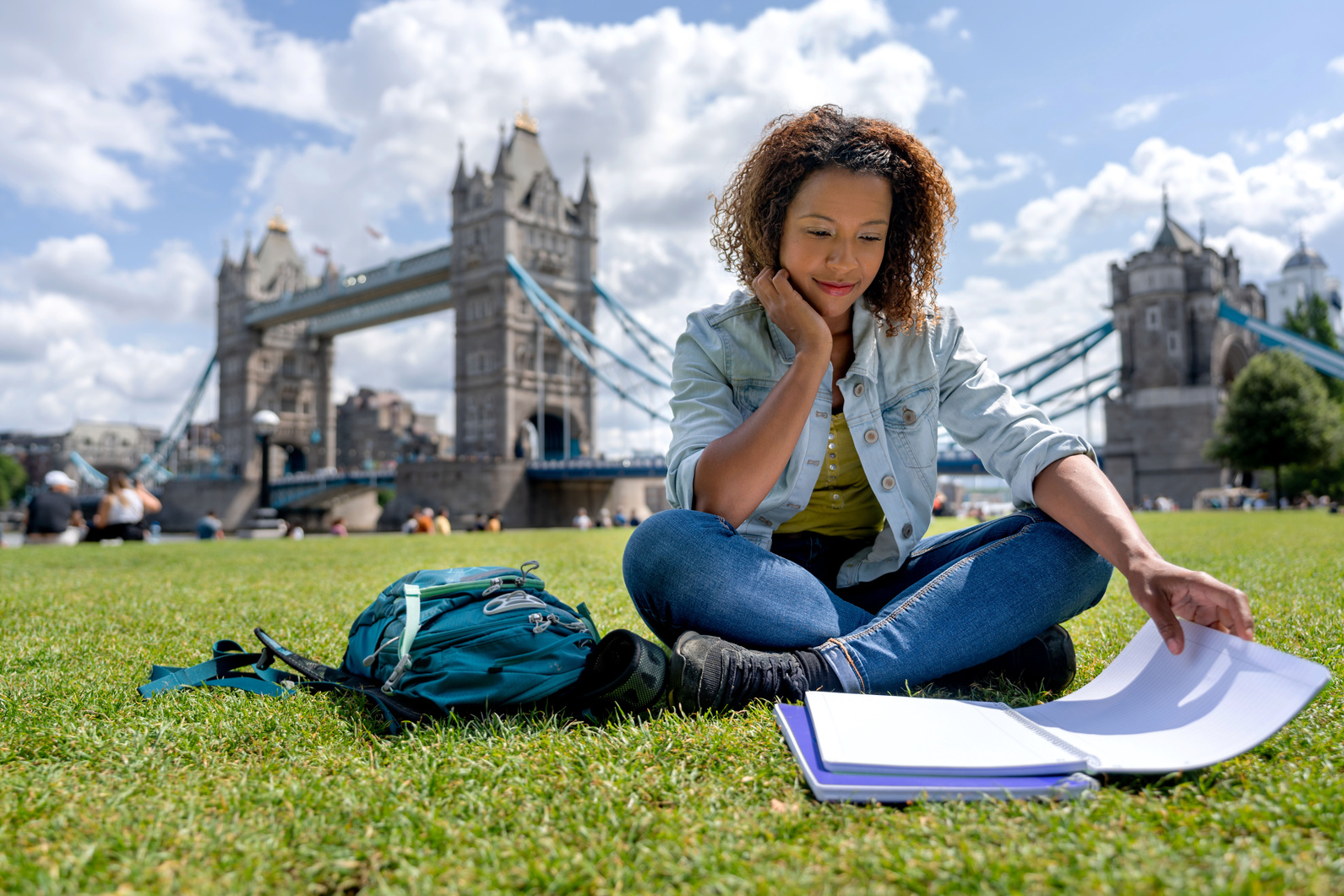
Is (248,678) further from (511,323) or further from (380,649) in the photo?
(511,323)

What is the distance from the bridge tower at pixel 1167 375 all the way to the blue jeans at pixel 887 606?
1430 inches

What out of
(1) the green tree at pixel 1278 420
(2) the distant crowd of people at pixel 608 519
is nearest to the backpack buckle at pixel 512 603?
(2) the distant crowd of people at pixel 608 519

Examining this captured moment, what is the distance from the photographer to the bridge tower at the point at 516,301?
3506 cm

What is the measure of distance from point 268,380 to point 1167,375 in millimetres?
45779

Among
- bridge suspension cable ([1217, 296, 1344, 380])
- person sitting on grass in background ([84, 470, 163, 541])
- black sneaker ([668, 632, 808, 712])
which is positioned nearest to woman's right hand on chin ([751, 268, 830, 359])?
black sneaker ([668, 632, 808, 712])

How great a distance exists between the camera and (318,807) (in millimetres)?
1108

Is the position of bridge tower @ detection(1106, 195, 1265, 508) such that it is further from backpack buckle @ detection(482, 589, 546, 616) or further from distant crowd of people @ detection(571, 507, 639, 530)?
backpack buckle @ detection(482, 589, 546, 616)

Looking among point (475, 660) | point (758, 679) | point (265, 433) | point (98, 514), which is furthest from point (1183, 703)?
point (265, 433)

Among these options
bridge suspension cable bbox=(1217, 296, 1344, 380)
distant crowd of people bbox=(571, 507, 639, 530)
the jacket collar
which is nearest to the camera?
the jacket collar

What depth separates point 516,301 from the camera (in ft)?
116

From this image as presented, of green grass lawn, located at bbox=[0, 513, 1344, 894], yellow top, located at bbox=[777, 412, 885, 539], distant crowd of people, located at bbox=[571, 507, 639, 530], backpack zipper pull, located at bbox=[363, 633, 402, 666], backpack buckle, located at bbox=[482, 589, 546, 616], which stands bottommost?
distant crowd of people, located at bbox=[571, 507, 639, 530]

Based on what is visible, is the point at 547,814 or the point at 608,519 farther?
the point at 608,519

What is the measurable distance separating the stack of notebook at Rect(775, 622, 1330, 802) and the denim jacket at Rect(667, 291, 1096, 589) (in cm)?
58

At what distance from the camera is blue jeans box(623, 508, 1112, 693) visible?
5.20 feet
